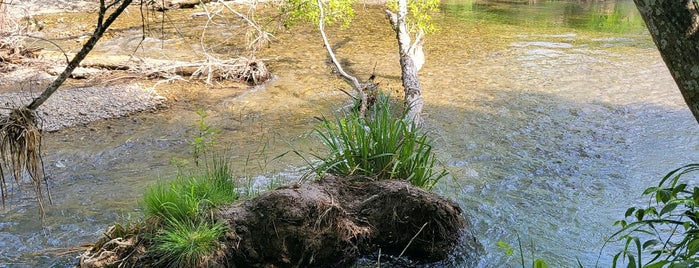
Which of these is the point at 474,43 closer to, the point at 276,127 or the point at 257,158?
the point at 276,127

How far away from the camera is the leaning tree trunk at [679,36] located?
1934 millimetres

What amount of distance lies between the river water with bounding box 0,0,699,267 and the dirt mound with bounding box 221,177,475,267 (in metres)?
0.27

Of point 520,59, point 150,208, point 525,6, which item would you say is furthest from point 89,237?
point 525,6

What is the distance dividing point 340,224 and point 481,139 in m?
3.08

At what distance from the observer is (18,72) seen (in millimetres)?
8508

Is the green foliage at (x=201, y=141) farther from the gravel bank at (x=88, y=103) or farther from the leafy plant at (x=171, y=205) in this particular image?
the gravel bank at (x=88, y=103)

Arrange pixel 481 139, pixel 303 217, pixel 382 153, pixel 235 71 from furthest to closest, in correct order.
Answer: pixel 235 71
pixel 481 139
pixel 382 153
pixel 303 217

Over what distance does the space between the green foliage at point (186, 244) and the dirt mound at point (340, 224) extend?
151 millimetres

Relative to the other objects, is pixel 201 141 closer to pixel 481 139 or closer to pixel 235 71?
pixel 481 139

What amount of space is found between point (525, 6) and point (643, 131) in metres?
11.2

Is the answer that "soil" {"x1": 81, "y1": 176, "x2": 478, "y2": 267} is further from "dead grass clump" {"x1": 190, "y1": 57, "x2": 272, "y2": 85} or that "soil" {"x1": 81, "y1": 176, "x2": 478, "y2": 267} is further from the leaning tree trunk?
"dead grass clump" {"x1": 190, "y1": 57, "x2": 272, "y2": 85}

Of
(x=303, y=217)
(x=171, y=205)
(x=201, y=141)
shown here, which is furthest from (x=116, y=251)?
(x=201, y=141)

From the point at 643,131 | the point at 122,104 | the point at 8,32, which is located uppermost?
the point at 8,32

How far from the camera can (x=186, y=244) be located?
11.0 ft
